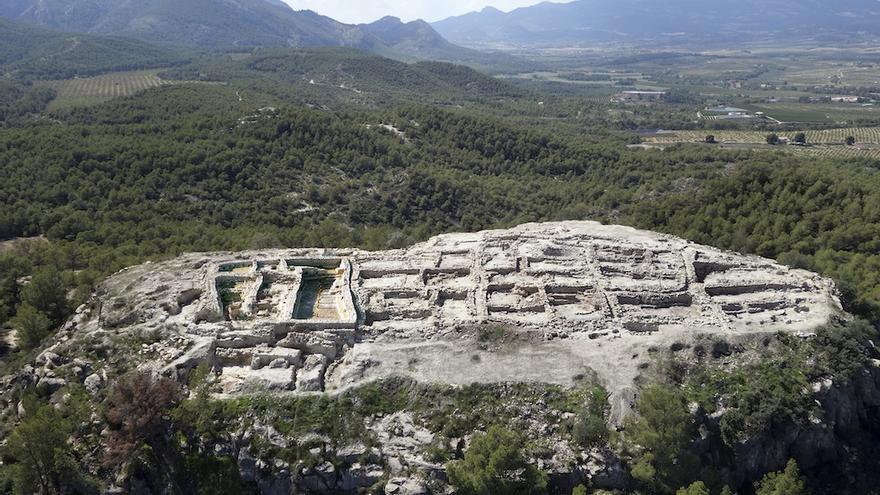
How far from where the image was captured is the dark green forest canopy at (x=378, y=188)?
40312mm

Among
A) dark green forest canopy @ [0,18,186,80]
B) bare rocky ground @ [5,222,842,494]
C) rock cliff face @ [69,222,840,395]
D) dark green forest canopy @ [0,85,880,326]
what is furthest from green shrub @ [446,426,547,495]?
dark green forest canopy @ [0,18,186,80]

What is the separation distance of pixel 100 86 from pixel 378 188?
114 meters

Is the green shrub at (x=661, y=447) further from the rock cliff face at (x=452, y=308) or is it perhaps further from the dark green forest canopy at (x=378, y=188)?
the dark green forest canopy at (x=378, y=188)

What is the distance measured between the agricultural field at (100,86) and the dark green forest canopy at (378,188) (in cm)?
3969

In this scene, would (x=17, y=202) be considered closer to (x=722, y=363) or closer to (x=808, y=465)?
(x=722, y=363)

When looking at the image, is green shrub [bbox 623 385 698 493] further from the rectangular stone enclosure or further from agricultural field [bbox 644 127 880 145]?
agricultural field [bbox 644 127 880 145]

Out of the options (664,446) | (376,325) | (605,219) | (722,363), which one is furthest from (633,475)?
(605,219)

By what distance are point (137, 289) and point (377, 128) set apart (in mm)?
51862

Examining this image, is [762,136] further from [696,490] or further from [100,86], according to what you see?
[100,86]

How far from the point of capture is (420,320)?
26.8m

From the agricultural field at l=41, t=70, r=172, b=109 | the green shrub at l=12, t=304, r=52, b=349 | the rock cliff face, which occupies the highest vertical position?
the agricultural field at l=41, t=70, r=172, b=109

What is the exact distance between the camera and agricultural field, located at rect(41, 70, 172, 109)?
11819 centimetres

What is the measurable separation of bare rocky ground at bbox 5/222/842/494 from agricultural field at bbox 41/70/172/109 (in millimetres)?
104720

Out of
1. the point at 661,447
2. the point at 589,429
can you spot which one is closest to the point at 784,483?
the point at 661,447
